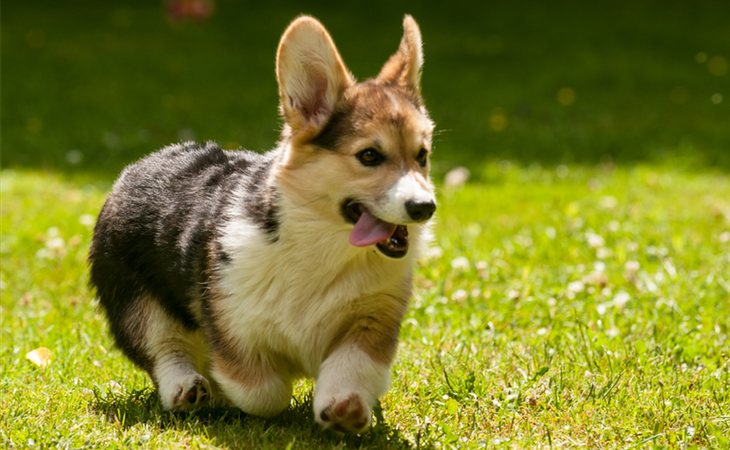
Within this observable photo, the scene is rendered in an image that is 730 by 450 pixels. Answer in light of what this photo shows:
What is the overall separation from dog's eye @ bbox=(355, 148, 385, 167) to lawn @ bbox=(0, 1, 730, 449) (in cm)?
96

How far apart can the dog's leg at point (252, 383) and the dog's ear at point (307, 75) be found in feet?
2.93

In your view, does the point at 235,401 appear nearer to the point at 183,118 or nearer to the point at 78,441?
the point at 78,441

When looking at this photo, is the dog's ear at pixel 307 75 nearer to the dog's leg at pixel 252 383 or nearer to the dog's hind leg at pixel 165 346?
the dog's leg at pixel 252 383

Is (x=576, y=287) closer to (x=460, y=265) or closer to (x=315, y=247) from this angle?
(x=460, y=265)

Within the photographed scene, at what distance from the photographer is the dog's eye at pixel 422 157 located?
13.6ft

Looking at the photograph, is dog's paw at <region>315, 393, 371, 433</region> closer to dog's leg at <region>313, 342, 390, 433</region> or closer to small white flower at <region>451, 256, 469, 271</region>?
dog's leg at <region>313, 342, 390, 433</region>

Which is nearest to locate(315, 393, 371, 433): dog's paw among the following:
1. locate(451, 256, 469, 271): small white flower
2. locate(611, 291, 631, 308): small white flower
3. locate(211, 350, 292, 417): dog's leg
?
locate(211, 350, 292, 417): dog's leg

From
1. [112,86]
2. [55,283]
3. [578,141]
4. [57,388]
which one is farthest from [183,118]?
[57,388]

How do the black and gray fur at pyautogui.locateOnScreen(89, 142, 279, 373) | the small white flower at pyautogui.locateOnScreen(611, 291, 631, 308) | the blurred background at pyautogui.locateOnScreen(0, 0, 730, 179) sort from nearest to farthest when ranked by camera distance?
the black and gray fur at pyautogui.locateOnScreen(89, 142, 279, 373), the small white flower at pyautogui.locateOnScreen(611, 291, 631, 308), the blurred background at pyautogui.locateOnScreen(0, 0, 730, 179)

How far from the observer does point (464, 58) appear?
15.3 metres

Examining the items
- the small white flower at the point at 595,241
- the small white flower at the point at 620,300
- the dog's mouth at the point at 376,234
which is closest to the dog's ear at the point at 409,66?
the dog's mouth at the point at 376,234

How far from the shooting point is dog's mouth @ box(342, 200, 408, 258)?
3.88 metres

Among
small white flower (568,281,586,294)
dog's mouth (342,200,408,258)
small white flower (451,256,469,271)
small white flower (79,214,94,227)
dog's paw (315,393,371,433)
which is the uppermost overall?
dog's mouth (342,200,408,258)

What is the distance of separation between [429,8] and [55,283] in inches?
492
